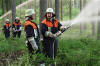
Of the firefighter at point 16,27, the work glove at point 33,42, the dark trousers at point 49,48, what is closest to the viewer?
the work glove at point 33,42

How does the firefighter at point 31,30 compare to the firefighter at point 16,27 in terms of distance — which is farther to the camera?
the firefighter at point 16,27

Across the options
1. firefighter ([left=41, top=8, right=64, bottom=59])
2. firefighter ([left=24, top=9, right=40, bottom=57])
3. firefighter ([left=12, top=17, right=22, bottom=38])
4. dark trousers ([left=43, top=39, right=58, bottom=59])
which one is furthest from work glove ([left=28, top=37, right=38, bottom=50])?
firefighter ([left=12, top=17, right=22, bottom=38])

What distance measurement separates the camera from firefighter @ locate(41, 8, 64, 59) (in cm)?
574

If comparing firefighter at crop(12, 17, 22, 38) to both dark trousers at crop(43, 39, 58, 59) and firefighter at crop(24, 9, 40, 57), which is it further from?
firefighter at crop(24, 9, 40, 57)

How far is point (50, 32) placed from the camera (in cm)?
568

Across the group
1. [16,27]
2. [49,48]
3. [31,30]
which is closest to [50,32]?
[49,48]

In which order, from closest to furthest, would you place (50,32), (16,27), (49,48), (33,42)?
(33,42)
(50,32)
(49,48)
(16,27)

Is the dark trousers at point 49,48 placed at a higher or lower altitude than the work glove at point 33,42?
lower

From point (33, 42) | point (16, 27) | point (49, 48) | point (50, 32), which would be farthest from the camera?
point (16, 27)

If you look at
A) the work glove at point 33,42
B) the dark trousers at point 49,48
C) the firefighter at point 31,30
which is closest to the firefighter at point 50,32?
the dark trousers at point 49,48

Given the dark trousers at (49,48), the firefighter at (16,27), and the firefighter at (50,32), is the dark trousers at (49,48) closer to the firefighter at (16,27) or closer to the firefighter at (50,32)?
the firefighter at (50,32)

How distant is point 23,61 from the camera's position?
493 cm

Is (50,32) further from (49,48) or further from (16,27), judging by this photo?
(16,27)

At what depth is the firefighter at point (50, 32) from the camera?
18.8 feet
